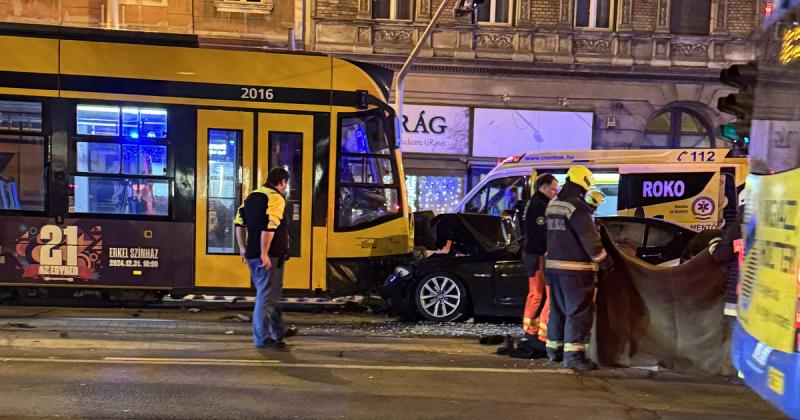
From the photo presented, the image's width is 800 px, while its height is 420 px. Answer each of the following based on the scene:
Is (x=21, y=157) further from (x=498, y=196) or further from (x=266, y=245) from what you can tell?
(x=498, y=196)

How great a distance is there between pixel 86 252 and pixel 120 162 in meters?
1.18

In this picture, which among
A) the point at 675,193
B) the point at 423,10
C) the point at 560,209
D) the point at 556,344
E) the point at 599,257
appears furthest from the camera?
the point at 423,10

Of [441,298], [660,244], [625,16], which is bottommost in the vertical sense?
[441,298]

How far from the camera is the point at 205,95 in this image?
8.27 metres

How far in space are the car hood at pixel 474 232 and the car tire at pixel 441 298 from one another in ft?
2.10

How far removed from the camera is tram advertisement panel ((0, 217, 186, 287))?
805 cm

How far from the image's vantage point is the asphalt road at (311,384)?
4727 mm

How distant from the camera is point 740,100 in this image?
5328 mm

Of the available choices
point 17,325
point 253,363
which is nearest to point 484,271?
point 253,363

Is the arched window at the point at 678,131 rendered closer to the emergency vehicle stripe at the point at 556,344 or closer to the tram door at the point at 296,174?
the tram door at the point at 296,174

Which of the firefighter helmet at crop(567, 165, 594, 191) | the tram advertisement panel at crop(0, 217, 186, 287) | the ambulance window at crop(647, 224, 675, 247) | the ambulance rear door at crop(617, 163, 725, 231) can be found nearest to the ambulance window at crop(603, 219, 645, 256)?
the ambulance window at crop(647, 224, 675, 247)

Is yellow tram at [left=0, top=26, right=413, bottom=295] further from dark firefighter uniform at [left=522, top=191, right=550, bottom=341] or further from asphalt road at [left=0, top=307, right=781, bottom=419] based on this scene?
dark firefighter uniform at [left=522, top=191, right=550, bottom=341]

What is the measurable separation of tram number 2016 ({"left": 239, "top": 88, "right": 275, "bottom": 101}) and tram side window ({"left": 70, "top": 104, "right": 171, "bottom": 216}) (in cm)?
103

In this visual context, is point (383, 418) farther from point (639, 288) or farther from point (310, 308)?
point (310, 308)
